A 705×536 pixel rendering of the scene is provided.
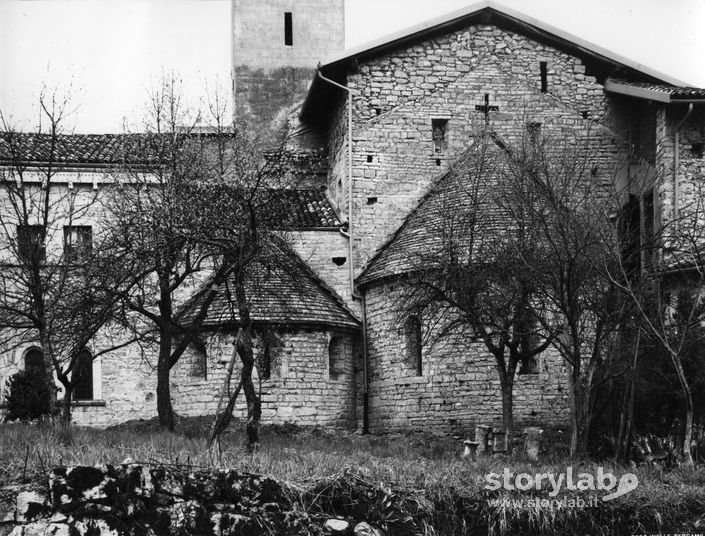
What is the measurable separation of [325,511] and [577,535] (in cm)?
348

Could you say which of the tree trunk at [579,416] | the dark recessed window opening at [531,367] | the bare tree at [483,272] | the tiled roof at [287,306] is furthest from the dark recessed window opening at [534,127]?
the tree trunk at [579,416]

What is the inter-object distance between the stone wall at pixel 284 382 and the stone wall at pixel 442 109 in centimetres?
318

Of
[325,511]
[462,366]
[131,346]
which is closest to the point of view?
[325,511]

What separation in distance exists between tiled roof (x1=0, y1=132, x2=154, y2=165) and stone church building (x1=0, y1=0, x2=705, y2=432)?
97mm

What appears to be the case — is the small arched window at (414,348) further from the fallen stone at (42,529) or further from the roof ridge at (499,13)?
the fallen stone at (42,529)

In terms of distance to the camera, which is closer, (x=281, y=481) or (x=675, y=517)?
(x=281, y=481)

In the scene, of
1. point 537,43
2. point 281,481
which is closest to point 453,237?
point 537,43

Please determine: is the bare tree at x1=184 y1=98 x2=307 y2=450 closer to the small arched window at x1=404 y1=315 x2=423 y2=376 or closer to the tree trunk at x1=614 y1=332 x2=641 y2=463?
the small arched window at x1=404 y1=315 x2=423 y2=376

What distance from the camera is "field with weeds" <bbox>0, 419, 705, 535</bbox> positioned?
15.2 metres

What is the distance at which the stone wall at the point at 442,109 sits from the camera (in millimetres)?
29344

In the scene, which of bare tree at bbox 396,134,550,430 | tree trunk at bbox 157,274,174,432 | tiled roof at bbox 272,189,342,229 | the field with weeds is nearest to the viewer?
the field with weeds

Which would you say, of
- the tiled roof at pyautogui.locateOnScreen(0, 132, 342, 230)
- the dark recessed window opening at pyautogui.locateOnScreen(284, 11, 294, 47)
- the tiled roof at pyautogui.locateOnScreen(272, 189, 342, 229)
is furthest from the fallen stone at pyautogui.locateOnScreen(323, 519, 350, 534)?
the dark recessed window opening at pyautogui.locateOnScreen(284, 11, 294, 47)

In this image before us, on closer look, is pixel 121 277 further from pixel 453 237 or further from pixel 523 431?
pixel 523 431

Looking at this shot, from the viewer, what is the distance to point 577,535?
1589cm
